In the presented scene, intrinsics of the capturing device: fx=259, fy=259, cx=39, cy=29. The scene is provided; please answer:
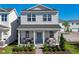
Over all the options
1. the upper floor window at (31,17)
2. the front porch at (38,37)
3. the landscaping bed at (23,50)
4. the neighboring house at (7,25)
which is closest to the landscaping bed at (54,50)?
the landscaping bed at (23,50)

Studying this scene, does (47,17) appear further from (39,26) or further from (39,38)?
(39,38)

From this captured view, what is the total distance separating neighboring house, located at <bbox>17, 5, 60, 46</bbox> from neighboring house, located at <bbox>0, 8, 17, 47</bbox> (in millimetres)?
553

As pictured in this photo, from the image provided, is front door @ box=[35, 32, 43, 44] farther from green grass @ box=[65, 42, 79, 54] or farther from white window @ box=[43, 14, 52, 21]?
green grass @ box=[65, 42, 79, 54]

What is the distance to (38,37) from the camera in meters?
21.0

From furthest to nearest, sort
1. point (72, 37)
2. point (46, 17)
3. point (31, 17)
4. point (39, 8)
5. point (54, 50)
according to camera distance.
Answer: point (72, 37) < point (31, 17) < point (46, 17) < point (39, 8) < point (54, 50)

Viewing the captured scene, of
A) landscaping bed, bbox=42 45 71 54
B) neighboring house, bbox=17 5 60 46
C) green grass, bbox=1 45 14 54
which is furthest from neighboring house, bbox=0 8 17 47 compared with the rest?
landscaping bed, bbox=42 45 71 54

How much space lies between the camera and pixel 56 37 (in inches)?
819

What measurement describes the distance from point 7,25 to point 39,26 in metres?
2.61

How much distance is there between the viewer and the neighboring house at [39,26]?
67.4 ft

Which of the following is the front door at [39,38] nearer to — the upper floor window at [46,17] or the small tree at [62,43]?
the upper floor window at [46,17]

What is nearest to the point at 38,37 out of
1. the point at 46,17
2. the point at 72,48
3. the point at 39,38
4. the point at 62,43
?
the point at 39,38

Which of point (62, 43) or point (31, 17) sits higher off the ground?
point (31, 17)

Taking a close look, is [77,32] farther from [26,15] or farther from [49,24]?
[26,15]
